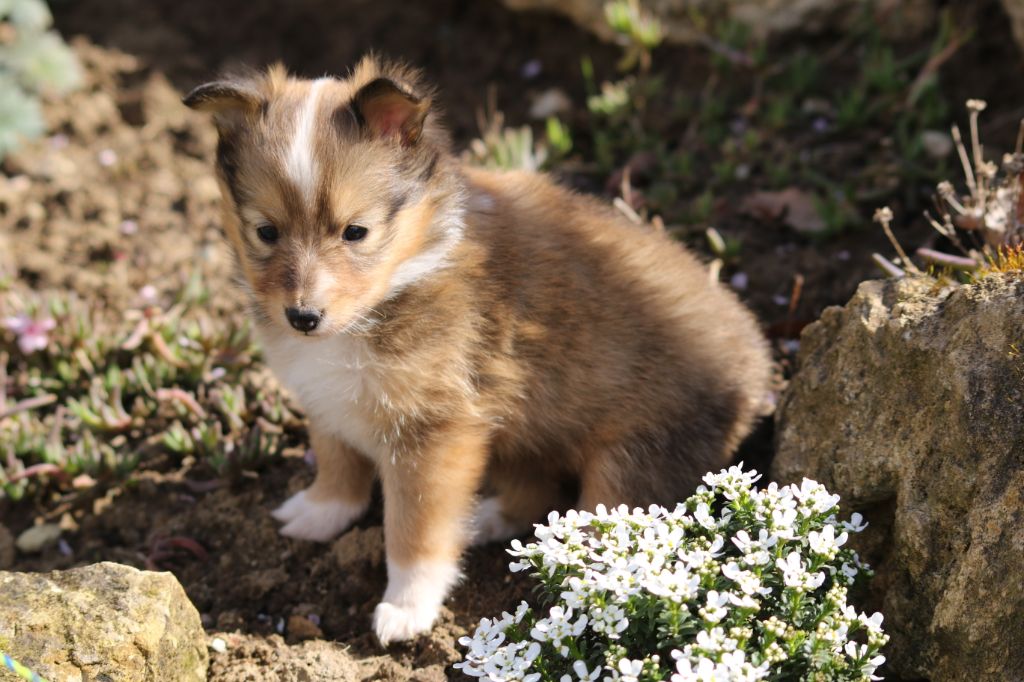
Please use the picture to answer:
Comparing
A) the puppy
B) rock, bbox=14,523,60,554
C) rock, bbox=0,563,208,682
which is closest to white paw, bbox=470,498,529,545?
the puppy

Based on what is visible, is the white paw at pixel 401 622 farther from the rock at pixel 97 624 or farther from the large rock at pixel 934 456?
the large rock at pixel 934 456

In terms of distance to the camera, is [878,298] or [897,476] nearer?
[897,476]

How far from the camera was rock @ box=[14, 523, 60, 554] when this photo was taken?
4172 mm

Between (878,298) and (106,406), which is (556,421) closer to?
(878,298)

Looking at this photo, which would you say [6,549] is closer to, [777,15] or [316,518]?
[316,518]

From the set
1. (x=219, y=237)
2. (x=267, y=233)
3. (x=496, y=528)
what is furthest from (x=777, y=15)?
(x=267, y=233)

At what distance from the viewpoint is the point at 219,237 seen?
5.63 m

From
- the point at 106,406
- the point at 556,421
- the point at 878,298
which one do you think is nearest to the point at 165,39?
the point at 106,406

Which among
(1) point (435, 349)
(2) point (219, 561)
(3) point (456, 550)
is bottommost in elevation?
(2) point (219, 561)

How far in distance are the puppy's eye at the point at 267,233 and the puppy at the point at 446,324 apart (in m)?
0.01

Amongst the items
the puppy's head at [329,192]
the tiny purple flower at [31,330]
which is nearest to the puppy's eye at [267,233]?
the puppy's head at [329,192]

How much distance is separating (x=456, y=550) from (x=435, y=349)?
723 millimetres

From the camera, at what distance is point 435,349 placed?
11.2ft

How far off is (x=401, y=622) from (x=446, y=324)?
3.26ft
